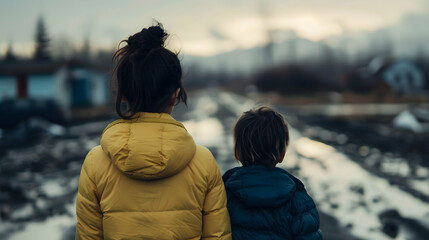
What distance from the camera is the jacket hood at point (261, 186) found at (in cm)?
205

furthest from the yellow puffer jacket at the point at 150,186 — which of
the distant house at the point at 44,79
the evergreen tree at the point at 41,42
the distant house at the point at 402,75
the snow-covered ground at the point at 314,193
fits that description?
the evergreen tree at the point at 41,42

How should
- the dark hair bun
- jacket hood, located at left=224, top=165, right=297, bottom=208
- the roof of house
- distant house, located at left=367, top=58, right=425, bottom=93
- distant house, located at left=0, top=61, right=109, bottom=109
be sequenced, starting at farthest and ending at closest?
1. distant house, located at left=367, top=58, right=425, bottom=93
2. distant house, located at left=0, top=61, right=109, bottom=109
3. the roof of house
4. jacket hood, located at left=224, top=165, right=297, bottom=208
5. the dark hair bun

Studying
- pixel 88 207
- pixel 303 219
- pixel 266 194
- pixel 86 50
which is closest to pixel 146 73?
pixel 88 207

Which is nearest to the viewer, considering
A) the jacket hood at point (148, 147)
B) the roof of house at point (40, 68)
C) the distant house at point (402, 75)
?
the jacket hood at point (148, 147)

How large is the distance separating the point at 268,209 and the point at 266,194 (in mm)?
128

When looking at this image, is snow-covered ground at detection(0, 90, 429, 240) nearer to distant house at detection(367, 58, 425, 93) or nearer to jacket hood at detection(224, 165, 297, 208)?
jacket hood at detection(224, 165, 297, 208)

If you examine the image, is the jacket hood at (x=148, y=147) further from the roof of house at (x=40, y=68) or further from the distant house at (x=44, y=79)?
the roof of house at (x=40, y=68)

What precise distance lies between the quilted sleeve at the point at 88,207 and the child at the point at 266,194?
73 cm

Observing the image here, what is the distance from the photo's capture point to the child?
2074mm

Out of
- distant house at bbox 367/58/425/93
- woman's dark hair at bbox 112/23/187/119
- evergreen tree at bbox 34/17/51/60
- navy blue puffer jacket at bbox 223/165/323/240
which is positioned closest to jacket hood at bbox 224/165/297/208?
navy blue puffer jacket at bbox 223/165/323/240

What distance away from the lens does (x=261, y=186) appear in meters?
2.08

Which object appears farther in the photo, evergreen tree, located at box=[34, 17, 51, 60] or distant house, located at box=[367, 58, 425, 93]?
evergreen tree, located at box=[34, 17, 51, 60]

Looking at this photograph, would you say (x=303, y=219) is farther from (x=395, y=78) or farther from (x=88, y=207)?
(x=395, y=78)

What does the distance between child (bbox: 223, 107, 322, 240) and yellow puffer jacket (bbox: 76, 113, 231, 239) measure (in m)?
0.33
